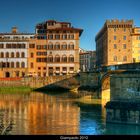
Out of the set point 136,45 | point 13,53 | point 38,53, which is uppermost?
point 136,45

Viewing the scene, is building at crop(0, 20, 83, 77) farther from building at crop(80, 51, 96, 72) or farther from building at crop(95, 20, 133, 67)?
building at crop(95, 20, 133, 67)

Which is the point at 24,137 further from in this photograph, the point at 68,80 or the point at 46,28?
the point at 68,80

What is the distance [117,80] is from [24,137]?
7141 millimetres

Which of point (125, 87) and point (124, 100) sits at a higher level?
point (125, 87)

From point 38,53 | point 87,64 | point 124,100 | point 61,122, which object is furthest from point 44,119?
point 87,64

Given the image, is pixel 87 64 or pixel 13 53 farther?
pixel 13 53

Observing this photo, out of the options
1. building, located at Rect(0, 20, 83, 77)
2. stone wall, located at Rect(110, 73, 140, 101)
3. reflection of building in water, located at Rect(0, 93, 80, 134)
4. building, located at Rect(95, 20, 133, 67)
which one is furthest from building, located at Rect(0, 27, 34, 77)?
stone wall, located at Rect(110, 73, 140, 101)

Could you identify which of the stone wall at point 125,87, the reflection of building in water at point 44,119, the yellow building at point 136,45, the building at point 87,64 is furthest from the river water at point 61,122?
the yellow building at point 136,45

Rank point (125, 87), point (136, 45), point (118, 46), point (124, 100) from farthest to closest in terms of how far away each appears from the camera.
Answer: point (136, 45) < point (118, 46) < point (125, 87) < point (124, 100)

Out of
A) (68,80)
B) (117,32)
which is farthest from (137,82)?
(117,32)

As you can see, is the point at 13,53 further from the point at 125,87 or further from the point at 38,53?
the point at 125,87

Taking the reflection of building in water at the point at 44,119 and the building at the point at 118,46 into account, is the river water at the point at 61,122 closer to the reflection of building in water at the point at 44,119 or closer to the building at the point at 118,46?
the reflection of building in water at the point at 44,119

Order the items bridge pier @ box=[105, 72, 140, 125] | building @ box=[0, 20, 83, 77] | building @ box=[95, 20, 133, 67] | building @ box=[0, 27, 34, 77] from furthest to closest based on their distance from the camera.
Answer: building @ box=[95, 20, 133, 67], building @ box=[0, 27, 34, 77], building @ box=[0, 20, 83, 77], bridge pier @ box=[105, 72, 140, 125]

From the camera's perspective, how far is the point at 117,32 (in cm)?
2409
